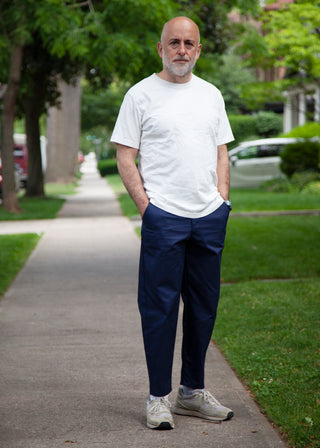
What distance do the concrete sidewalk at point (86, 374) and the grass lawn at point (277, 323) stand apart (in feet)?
0.42

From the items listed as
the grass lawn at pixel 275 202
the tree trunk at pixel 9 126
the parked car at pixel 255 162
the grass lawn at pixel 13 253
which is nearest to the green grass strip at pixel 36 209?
the tree trunk at pixel 9 126

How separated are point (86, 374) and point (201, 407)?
1.07m

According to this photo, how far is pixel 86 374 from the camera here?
4723 millimetres

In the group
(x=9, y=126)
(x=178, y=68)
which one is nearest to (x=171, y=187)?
(x=178, y=68)

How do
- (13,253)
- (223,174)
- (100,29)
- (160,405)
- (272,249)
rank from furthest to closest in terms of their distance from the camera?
(100,29), (13,253), (272,249), (223,174), (160,405)

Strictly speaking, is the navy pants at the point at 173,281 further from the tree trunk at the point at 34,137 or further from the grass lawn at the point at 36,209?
the tree trunk at the point at 34,137

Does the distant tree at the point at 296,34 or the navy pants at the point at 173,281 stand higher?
the distant tree at the point at 296,34

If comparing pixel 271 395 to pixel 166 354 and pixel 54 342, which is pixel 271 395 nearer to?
pixel 166 354

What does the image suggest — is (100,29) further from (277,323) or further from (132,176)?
(132,176)

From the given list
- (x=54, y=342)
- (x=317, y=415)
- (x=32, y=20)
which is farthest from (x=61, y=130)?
(x=317, y=415)

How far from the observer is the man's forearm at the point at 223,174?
12.7ft

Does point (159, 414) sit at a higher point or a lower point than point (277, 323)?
higher

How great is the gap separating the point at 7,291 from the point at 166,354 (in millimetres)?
4113

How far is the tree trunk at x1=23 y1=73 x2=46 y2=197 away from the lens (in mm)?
21650
